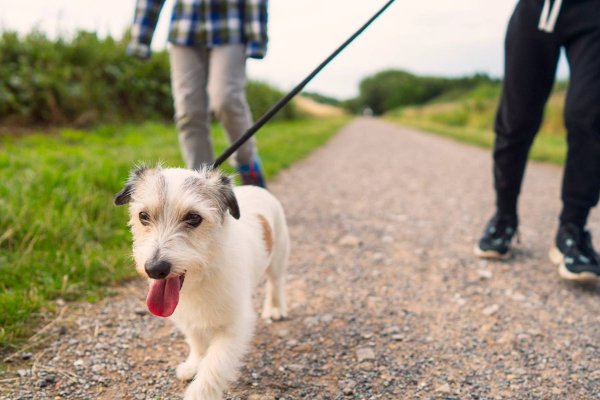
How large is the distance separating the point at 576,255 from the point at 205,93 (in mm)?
3197

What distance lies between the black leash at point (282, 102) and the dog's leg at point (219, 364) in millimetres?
859

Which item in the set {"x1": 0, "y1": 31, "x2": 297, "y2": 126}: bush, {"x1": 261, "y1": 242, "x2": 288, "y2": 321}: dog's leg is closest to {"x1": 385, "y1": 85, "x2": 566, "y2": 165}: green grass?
{"x1": 261, "y1": 242, "x2": 288, "y2": 321}: dog's leg

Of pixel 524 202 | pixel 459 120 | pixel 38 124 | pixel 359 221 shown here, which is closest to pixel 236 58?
pixel 359 221

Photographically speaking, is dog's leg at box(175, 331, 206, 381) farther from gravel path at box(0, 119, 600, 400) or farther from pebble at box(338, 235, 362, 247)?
pebble at box(338, 235, 362, 247)

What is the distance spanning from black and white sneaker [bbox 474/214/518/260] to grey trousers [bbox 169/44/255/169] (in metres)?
2.25

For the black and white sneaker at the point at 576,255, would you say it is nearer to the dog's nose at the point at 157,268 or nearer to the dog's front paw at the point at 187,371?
the dog's front paw at the point at 187,371

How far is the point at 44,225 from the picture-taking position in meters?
3.85

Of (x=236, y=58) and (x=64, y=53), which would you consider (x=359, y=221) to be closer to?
(x=236, y=58)

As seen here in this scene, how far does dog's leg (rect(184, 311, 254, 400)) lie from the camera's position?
2156 millimetres

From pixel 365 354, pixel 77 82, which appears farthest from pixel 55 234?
pixel 77 82

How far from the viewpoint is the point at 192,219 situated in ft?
7.18

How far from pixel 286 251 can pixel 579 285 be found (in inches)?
88.6

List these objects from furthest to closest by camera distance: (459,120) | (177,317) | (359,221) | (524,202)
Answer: (459,120) → (524,202) → (359,221) → (177,317)

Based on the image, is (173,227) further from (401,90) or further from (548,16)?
(401,90)
